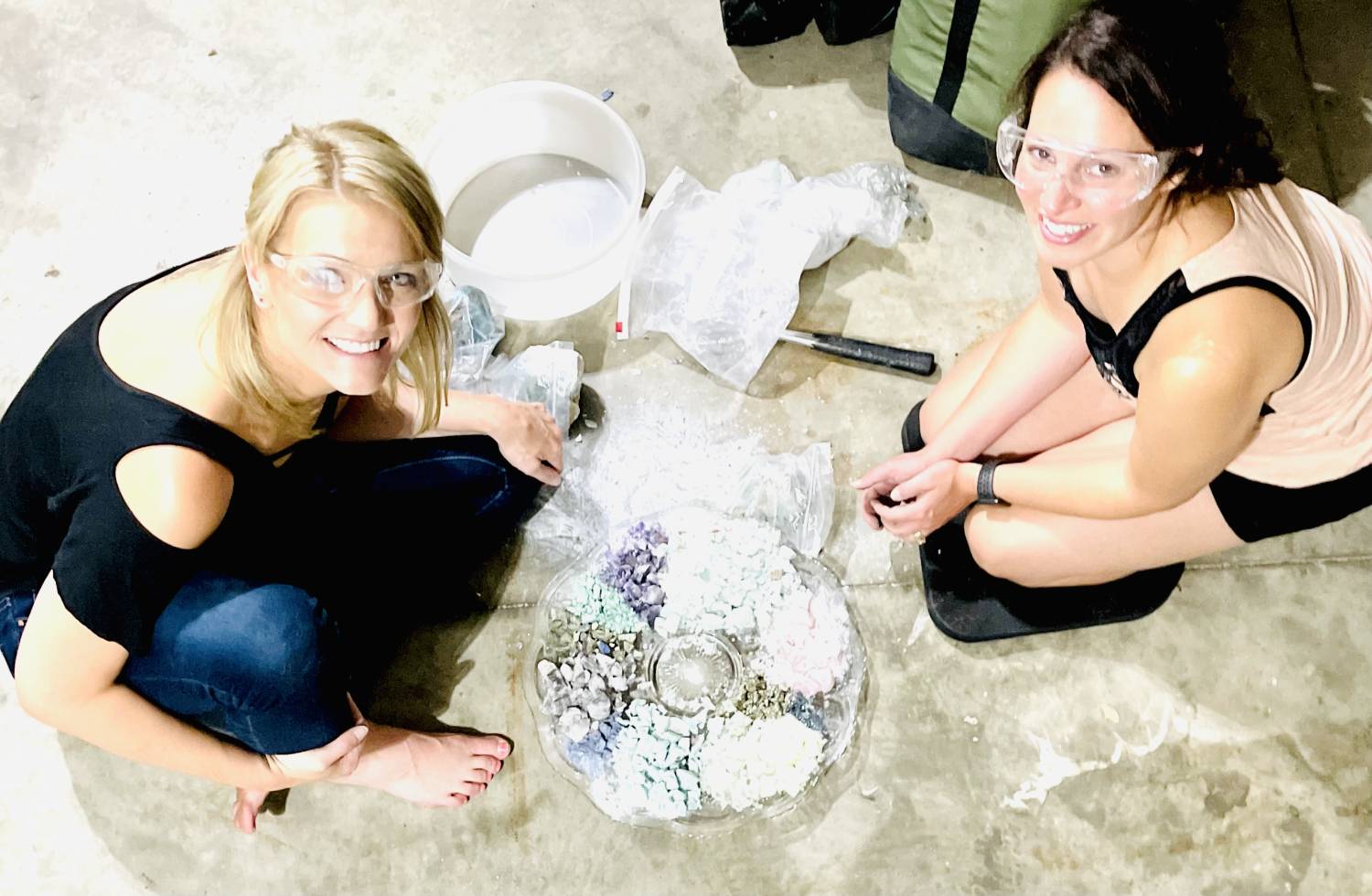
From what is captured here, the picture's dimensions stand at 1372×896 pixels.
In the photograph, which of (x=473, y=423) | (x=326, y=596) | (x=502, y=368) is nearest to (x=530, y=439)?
(x=473, y=423)

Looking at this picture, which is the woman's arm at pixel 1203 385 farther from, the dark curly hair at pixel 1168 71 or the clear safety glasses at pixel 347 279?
the clear safety glasses at pixel 347 279

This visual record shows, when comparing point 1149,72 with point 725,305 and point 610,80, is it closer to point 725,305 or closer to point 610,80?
point 725,305

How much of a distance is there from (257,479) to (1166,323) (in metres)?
0.98

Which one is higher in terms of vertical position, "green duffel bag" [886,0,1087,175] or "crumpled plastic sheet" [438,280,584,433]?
"green duffel bag" [886,0,1087,175]

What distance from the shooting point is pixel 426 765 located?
147 cm

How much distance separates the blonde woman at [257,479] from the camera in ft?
3.38

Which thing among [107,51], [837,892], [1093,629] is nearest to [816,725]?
[837,892]

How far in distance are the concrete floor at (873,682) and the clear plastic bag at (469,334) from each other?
103mm

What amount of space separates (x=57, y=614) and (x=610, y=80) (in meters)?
1.33

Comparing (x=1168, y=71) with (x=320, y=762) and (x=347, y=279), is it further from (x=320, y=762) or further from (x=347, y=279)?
(x=320, y=762)

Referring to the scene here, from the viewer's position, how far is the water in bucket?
1.81 metres

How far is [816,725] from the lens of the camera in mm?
1508

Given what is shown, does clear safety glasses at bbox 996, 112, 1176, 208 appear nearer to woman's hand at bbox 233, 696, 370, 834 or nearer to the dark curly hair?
the dark curly hair

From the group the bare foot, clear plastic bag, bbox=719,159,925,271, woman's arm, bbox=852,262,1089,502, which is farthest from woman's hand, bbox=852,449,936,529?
the bare foot
